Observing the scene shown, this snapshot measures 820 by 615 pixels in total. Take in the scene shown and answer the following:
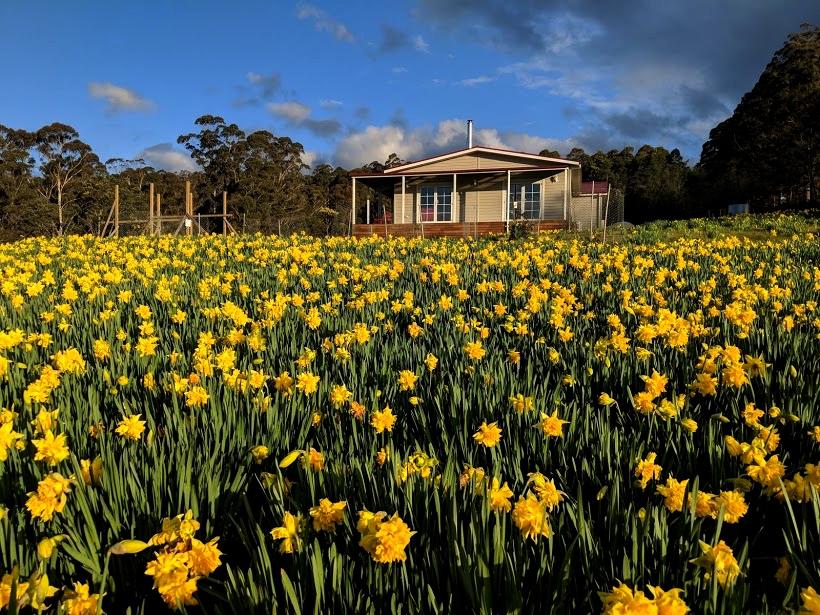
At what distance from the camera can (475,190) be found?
29.9 meters

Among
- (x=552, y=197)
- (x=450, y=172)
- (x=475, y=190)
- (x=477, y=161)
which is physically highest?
(x=477, y=161)

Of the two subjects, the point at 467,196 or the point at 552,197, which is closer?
the point at 552,197

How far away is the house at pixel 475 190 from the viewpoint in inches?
1049

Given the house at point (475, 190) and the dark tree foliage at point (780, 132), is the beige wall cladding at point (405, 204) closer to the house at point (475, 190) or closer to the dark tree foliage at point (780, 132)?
→ the house at point (475, 190)

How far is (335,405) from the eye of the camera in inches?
93.8

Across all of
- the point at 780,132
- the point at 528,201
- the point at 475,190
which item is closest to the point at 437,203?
the point at 475,190

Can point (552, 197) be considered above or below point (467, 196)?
below

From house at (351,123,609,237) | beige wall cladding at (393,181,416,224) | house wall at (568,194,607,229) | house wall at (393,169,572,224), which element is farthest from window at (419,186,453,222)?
Result: house wall at (568,194,607,229)

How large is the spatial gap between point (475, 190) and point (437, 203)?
2.09 m

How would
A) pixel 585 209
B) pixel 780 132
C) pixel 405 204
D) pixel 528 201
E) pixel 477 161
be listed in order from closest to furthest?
1. pixel 477 161
2. pixel 528 201
3. pixel 405 204
4. pixel 585 209
5. pixel 780 132

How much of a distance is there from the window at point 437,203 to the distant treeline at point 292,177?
617 centimetres

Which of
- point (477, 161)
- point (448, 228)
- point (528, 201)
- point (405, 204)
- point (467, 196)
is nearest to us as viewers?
point (448, 228)

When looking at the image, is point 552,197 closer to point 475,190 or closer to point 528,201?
point 528,201

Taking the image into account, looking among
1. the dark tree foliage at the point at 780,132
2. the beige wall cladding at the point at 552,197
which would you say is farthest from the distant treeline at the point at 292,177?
the beige wall cladding at the point at 552,197
